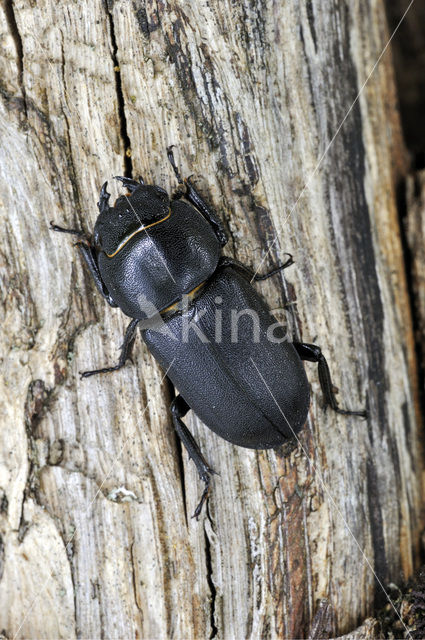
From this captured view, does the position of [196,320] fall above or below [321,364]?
above

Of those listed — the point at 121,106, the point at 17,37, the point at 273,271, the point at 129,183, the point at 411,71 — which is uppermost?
the point at 411,71

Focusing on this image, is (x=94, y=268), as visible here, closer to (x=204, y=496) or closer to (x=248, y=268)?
(x=248, y=268)

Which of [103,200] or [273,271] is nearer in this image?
[103,200]

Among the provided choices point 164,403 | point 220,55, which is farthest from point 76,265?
point 220,55

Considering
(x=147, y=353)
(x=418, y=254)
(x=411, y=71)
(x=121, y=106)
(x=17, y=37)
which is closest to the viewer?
(x=17, y=37)

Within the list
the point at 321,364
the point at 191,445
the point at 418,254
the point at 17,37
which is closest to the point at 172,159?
the point at 17,37

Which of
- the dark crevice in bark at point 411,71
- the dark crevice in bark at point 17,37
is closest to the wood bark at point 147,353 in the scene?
the dark crevice in bark at point 17,37

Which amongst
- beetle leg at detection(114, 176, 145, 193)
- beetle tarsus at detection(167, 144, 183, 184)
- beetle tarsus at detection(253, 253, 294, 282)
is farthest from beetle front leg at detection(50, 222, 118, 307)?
beetle tarsus at detection(253, 253, 294, 282)
